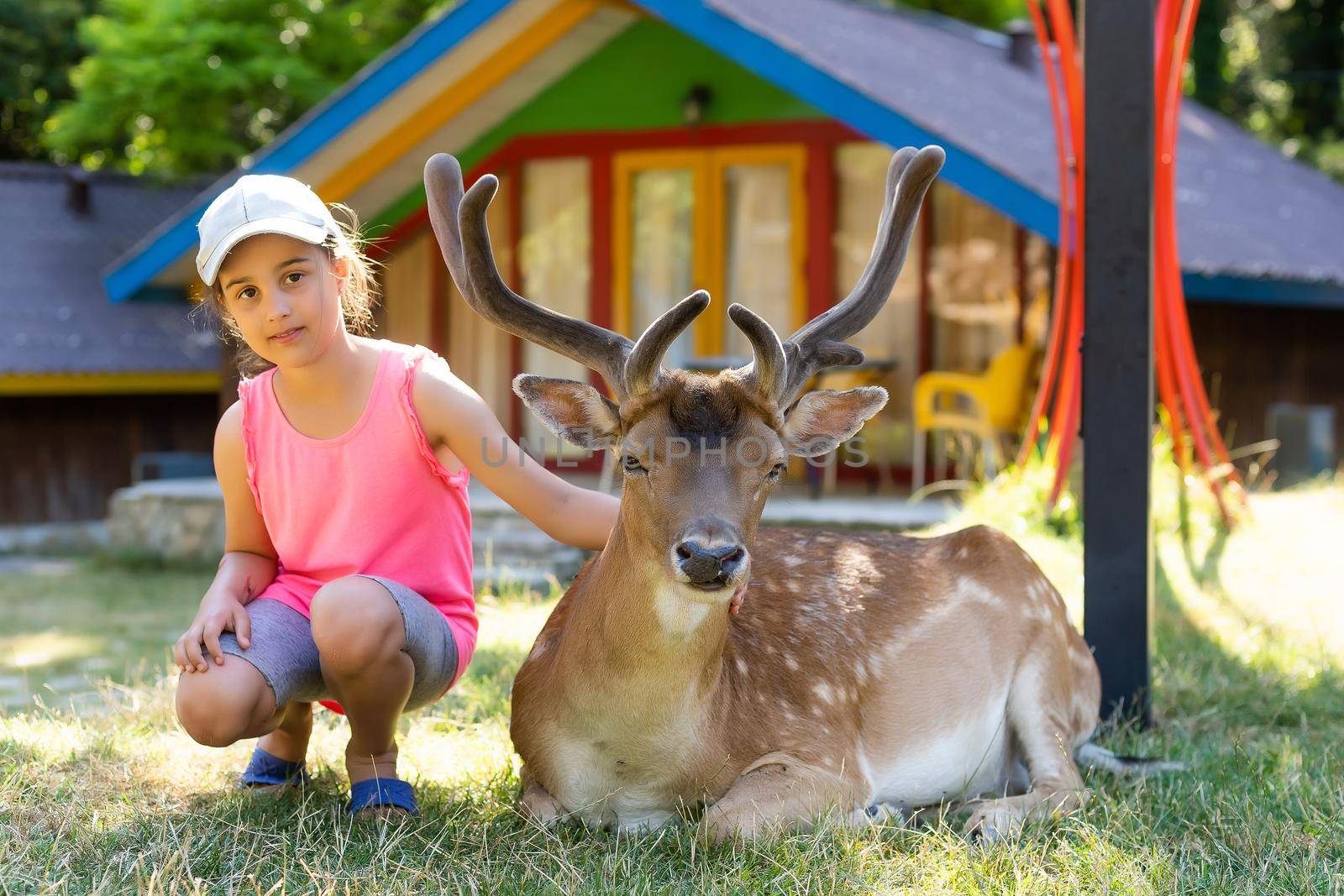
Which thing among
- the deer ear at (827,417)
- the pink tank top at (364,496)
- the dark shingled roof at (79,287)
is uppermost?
the deer ear at (827,417)

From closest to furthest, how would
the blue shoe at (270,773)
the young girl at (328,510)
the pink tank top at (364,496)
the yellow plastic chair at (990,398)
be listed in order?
1. the young girl at (328,510)
2. the pink tank top at (364,496)
3. the blue shoe at (270,773)
4. the yellow plastic chair at (990,398)

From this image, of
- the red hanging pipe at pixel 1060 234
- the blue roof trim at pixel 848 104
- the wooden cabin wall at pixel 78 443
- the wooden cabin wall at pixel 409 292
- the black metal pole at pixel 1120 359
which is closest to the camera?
the black metal pole at pixel 1120 359

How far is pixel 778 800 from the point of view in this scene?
333 centimetres

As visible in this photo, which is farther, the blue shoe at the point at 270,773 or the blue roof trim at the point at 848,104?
the blue roof trim at the point at 848,104

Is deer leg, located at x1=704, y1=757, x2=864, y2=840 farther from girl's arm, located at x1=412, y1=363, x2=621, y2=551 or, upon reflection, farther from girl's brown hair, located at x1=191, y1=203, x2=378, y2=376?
girl's brown hair, located at x1=191, y1=203, x2=378, y2=376

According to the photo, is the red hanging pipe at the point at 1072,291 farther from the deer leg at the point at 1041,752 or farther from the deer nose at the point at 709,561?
the deer nose at the point at 709,561

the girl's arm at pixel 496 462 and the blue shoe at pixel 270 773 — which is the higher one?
the girl's arm at pixel 496 462

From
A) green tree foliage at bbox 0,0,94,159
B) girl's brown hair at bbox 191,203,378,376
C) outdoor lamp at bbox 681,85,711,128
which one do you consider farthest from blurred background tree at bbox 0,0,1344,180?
girl's brown hair at bbox 191,203,378,376

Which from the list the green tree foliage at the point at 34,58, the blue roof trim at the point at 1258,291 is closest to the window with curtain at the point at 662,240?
the blue roof trim at the point at 1258,291

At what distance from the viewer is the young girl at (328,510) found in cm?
333

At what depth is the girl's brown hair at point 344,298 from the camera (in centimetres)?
362

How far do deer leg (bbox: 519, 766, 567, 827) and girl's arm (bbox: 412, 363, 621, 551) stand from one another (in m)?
0.63

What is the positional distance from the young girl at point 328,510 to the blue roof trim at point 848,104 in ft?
16.5

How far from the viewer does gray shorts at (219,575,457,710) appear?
3.38 meters
